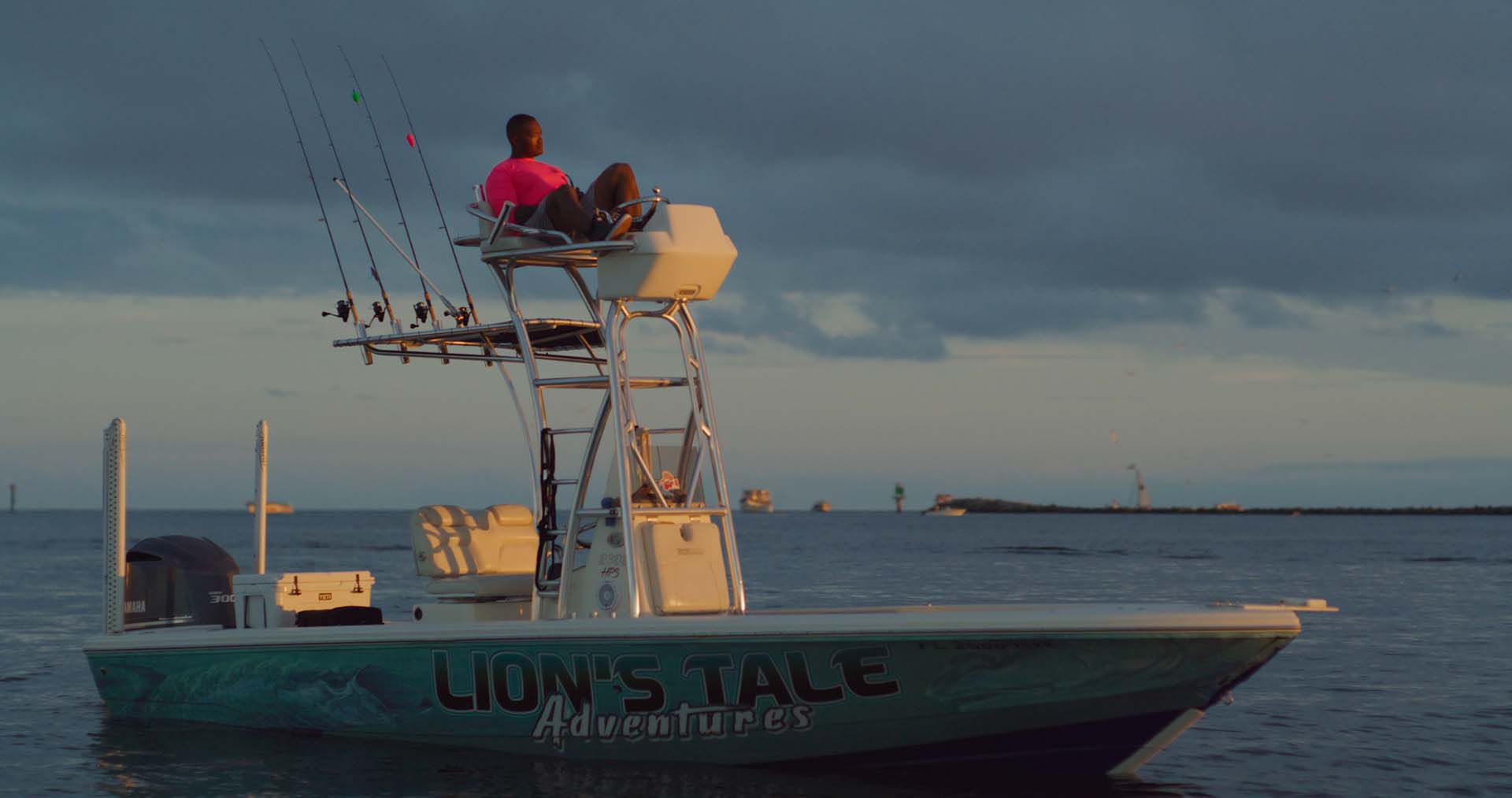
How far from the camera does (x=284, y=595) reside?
468 inches

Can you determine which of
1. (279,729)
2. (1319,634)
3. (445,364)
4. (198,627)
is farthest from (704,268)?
(1319,634)

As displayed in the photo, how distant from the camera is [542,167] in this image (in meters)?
10.6

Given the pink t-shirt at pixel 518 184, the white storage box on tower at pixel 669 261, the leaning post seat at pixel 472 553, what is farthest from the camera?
the leaning post seat at pixel 472 553

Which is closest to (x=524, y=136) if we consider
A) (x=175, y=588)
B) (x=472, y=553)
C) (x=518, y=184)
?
(x=518, y=184)

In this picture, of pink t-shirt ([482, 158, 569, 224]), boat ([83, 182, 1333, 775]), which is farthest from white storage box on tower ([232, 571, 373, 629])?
pink t-shirt ([482, 158, 569, 224])

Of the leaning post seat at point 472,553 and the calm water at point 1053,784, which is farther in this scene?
the leaning post seat at point 472,553

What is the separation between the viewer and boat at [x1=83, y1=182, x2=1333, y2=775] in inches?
354

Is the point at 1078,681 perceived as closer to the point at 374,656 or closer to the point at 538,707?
the point at 538,707

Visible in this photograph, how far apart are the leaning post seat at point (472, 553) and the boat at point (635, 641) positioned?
0.02 meters

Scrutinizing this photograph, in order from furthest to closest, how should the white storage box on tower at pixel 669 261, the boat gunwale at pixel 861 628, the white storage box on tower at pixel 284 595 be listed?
the white storage box on tower at pixel 284 595 < the white storage box on tower at pixel 669 261 < the boat gunwale at pixel 861 628

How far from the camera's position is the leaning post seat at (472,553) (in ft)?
36.5

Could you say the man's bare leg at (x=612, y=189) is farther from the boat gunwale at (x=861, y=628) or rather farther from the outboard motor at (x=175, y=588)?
the outboard motor at (x=175, y=588)

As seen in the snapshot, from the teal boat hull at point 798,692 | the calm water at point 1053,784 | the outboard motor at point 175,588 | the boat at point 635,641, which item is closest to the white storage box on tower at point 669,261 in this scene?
the boat at point 635,641

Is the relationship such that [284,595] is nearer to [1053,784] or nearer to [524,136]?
[524,136]
